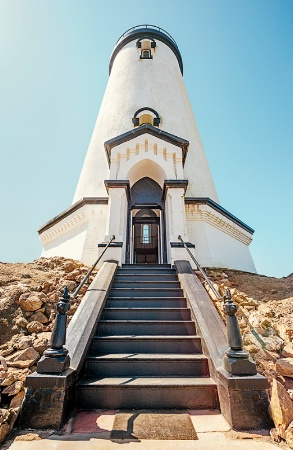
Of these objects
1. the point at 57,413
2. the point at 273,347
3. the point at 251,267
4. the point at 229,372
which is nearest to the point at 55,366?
the point at 57,413

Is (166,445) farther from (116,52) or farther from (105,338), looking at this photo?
(116,52)

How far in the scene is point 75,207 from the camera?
9.00 meters

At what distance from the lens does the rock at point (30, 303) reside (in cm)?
412

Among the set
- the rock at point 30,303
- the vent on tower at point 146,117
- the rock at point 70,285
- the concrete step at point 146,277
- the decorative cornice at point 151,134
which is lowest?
the rock at point 30,303

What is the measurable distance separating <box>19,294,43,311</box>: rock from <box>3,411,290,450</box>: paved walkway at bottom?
2.20 metres

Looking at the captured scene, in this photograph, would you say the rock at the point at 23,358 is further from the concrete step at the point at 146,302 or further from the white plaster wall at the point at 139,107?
the white plaster wall at the point at 139,107

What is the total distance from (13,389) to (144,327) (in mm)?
1936

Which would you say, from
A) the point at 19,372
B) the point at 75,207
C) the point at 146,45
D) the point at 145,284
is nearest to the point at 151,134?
the point at 75,207

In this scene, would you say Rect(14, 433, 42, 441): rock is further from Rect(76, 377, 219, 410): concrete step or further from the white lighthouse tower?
the white lighthouse tower

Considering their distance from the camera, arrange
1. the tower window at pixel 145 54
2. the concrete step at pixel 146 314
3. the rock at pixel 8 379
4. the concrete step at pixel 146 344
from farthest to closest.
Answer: the tower window at pixel 145 54, the concrete step at pixel 146 314, the concrete step at pixel 146 344, the rock at pixel 8 379

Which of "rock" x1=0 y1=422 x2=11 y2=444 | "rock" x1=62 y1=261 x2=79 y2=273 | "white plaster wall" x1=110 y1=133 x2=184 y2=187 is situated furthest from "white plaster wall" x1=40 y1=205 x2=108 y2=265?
"rock" x1=0 y1=422 x2=11 y2=444

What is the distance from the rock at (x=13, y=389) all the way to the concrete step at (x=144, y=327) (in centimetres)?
130

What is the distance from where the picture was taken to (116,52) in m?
15.7

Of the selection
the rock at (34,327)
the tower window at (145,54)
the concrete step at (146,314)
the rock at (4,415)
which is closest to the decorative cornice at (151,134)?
the concrete step at (146,314)
